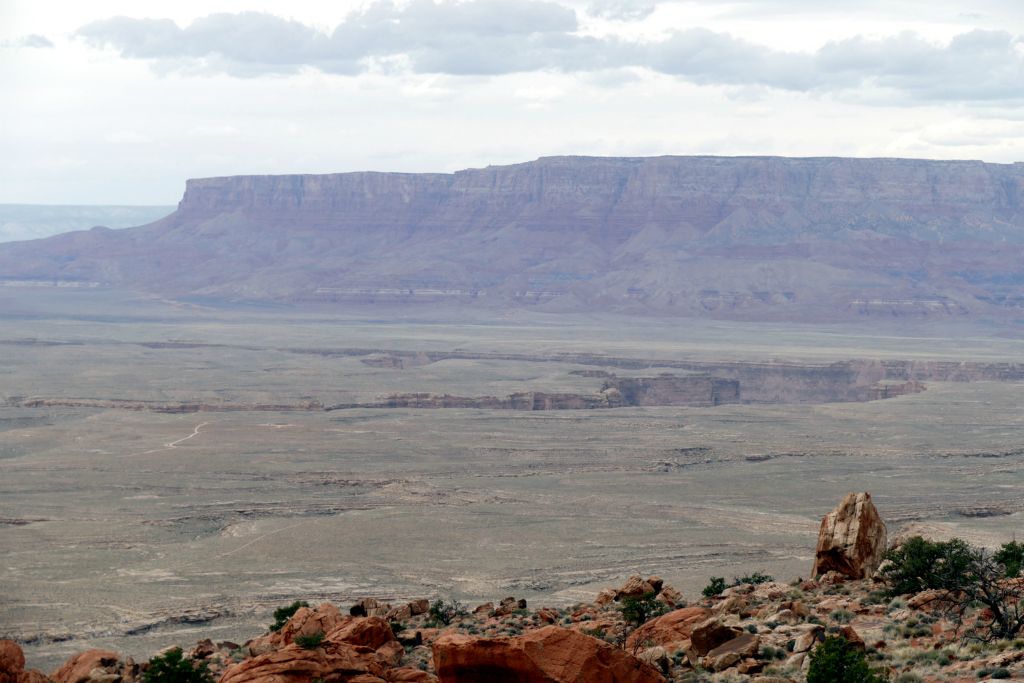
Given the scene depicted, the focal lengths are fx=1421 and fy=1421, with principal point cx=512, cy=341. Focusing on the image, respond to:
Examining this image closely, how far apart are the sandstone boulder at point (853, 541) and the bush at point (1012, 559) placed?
2.02 m

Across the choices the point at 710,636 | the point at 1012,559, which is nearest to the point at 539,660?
the point at 710,636

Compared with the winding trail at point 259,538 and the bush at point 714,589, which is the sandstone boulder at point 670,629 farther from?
the winding trail at point 259,538

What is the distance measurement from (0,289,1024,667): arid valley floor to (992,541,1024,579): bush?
38.8ft

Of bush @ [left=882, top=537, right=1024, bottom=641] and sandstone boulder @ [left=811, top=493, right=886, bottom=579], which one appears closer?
bush @ [left=882, top=537, right=1024, bottom=641]

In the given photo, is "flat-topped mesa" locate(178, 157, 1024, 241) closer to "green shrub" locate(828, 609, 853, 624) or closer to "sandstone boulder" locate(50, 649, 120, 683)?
"green shrub" locate(828, 609, 853, 624)

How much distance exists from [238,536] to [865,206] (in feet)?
435

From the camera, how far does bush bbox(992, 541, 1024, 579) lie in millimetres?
18547

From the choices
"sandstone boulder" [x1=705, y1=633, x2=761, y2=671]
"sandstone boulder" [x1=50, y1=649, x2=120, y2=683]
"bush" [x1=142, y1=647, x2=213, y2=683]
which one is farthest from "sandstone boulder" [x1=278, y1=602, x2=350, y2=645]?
"sandstone boulder" [x1=705, y1=633, x2=761, y2=671]

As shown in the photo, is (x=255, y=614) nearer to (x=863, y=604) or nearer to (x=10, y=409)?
(x=863, y=604)

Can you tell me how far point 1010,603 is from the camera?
16.5 m

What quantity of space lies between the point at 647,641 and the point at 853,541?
16.9 ft

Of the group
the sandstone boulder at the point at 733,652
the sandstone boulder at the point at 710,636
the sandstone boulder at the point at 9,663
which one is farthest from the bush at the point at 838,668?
the sandstone boulder at the point at 9,663

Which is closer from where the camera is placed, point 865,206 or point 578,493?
point 578,493

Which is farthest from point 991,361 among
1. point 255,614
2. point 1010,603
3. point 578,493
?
point 1010,603
